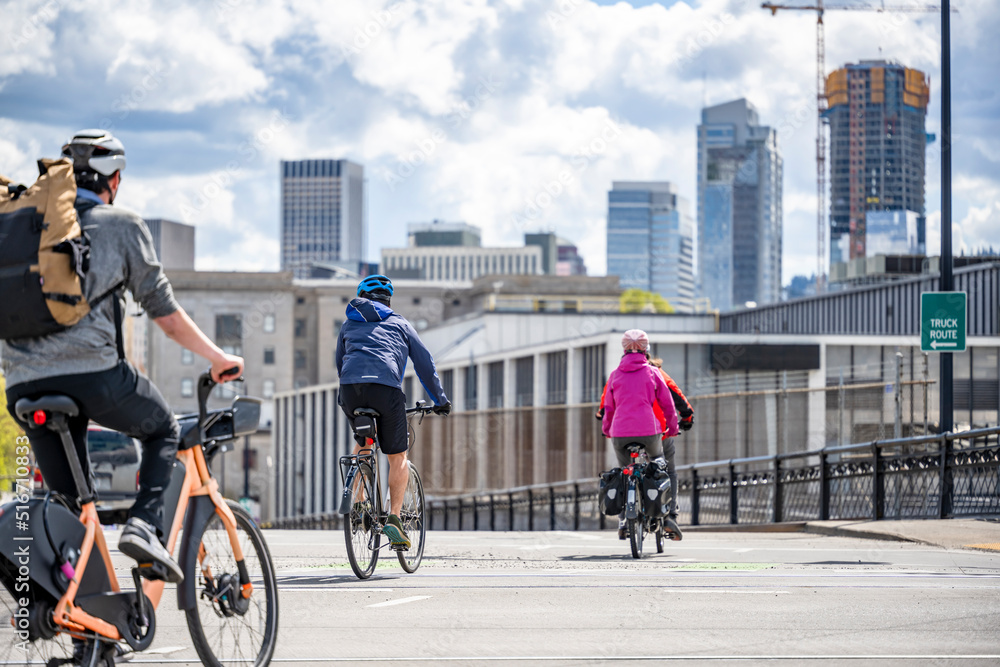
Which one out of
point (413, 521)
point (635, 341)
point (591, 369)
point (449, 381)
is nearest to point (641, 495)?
point (635, 341)

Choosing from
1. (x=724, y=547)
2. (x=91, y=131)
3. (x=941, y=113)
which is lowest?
(x=724, y=547)

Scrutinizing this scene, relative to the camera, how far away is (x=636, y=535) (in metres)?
10.1

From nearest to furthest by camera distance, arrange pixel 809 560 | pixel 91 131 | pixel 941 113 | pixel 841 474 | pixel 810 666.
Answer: pixel 91 131, pixel 810 666, pixel 809 560, pixel 841 474, pixel 941 113

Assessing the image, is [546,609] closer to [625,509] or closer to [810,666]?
[810,666]

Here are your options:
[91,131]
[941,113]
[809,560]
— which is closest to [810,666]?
[91,131]

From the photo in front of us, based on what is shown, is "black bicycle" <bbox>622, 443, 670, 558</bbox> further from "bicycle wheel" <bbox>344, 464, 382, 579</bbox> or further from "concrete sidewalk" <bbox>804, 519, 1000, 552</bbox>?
"concrete sidewalk" <bbox>804, 519, 1000, 552</bbox>

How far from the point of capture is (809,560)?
Answer: 9.84m

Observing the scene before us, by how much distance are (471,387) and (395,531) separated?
52.0 meters

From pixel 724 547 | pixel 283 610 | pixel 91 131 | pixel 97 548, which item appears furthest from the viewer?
pixel 724 547

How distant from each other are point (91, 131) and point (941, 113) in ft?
53.2

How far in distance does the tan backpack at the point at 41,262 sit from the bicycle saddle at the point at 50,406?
198 mm

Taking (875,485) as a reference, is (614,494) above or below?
above

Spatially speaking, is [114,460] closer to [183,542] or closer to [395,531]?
[395,531]

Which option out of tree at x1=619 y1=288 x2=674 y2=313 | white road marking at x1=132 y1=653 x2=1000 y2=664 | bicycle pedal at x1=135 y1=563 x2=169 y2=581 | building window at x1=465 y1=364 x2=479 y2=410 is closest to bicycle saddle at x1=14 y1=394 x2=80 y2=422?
bicycle pedal at x1=135 y1=563 x2=169 y2=581
